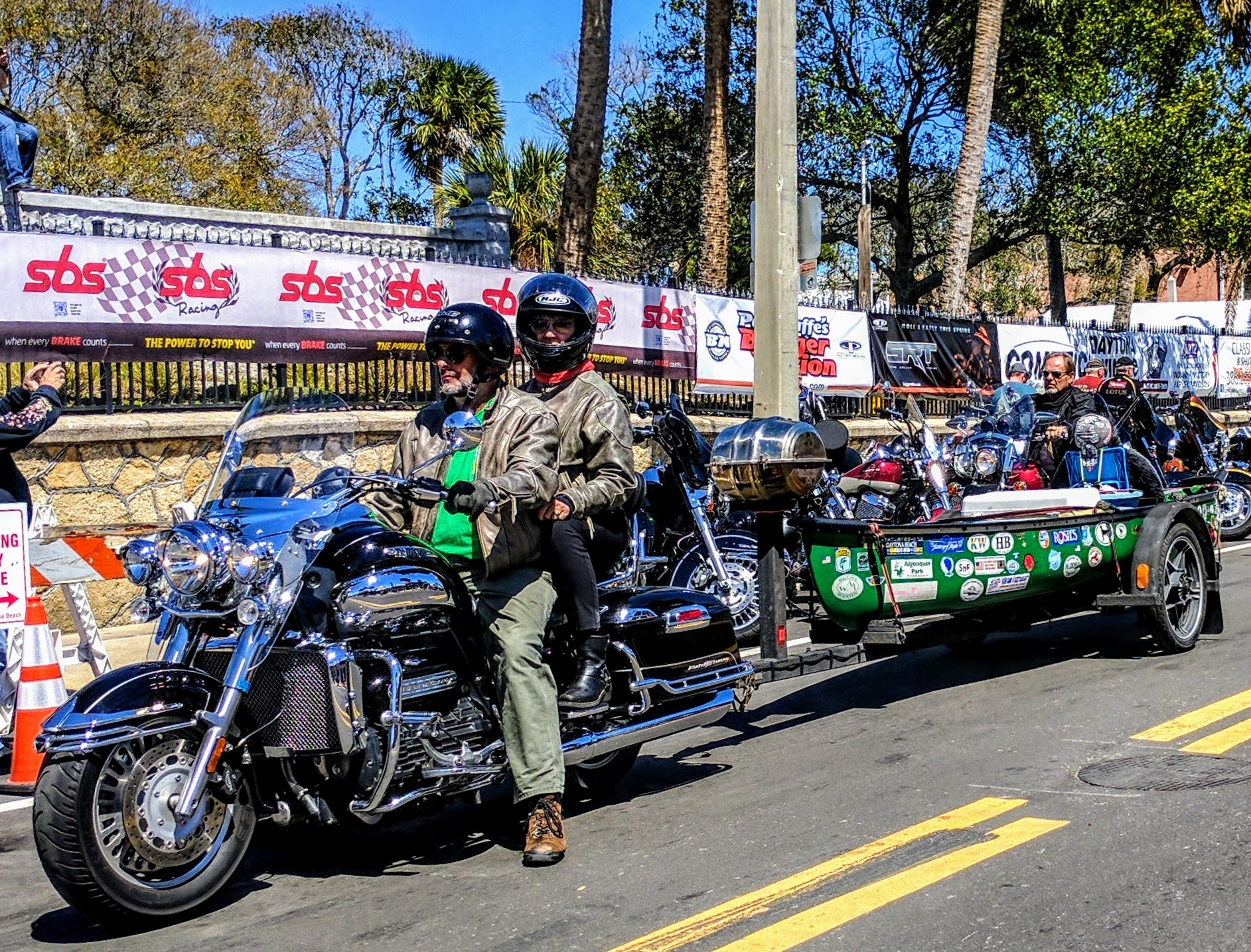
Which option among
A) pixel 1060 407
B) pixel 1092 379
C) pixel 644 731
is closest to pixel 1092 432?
pixel 1060 407

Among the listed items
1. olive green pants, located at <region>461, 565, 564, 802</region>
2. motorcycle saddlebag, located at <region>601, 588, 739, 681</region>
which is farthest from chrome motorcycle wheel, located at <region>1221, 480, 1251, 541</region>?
olive green pants, located at <region>461, 565, 564, 802</region>

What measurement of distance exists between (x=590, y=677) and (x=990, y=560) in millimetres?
2739

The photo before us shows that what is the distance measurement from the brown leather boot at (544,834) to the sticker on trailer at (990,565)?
3.07 metres

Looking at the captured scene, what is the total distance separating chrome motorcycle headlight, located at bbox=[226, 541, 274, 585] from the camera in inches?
177

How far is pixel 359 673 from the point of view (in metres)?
4.70

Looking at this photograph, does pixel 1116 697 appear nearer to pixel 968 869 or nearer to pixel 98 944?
pixel 968 869

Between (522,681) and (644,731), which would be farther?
(644,731)

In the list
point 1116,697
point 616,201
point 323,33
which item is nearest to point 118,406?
point 1116,697

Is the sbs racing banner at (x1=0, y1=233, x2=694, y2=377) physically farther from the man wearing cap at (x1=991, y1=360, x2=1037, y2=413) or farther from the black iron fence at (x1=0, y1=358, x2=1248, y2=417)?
the man wearing cap at (x1=991, y1=360, x2=1037, y2=413)

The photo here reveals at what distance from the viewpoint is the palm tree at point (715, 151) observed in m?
18.9

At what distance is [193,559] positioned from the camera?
A: 448cm

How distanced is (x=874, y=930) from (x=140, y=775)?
232cm

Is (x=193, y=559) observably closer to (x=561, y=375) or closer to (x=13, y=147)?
(x=561, y=375)

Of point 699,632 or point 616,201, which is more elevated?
point 616,201
